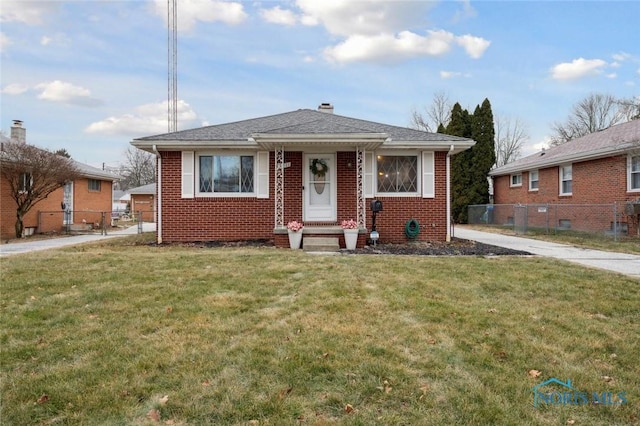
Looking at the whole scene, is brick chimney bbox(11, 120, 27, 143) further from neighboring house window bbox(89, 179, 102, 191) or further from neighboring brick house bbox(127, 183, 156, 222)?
neighboring brick house bbox(127, 183, 156, 222)

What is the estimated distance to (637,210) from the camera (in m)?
12.7

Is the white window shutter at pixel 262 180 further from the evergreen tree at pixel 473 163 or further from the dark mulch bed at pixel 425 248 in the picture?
the evergreen tree at pixel 473 163

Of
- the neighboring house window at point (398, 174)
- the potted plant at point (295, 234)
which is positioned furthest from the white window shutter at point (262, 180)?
the neighboring house window at point (398, 174)

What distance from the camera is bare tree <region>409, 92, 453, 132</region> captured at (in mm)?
37625

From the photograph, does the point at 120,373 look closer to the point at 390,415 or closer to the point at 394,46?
the point at 390,415

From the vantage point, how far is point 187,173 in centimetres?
1100

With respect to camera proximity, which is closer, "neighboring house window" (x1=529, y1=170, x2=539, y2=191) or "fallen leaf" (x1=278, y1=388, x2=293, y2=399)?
"fallen leaf" (x1=278, y1=388, x2=293, y2=399)

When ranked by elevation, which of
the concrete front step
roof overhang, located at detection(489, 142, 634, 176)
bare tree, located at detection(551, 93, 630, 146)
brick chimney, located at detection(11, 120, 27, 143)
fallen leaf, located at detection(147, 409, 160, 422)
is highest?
bare tree, located at detection(551, 93, 630, 146)

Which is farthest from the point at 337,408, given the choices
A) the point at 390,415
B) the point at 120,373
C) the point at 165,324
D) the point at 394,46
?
the point at 394,46

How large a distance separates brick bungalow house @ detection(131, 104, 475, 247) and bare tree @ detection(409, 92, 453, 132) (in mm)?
27950

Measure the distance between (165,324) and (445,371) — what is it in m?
2.60

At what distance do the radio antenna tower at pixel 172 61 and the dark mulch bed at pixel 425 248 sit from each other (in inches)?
549

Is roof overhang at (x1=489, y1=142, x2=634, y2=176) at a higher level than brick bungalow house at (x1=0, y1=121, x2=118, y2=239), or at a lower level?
higher

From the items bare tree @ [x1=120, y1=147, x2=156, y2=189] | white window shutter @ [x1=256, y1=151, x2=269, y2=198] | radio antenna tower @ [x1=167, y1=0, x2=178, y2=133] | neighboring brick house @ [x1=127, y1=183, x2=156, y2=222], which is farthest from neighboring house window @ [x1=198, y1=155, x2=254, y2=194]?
bare tree @ [x1=120, y1=147, x2=156, y2=189]
